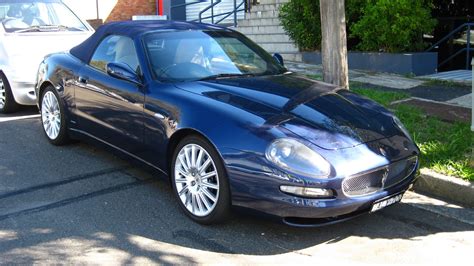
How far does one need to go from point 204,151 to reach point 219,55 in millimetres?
1452

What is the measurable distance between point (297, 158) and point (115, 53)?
8.35 ft

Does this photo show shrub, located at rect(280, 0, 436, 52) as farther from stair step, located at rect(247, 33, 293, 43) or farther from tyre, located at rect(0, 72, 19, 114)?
tyre, located at rect(0, 72, 19, 114)

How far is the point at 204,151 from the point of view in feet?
13.4

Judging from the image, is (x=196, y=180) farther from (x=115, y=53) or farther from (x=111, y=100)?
(x=115, y=53)

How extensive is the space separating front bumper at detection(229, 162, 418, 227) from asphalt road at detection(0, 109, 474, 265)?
0.22 meters

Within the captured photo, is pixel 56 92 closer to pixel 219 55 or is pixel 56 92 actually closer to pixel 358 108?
pixel 219 55

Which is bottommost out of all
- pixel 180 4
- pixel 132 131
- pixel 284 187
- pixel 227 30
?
pixel 284 187

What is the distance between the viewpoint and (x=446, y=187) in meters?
4.80

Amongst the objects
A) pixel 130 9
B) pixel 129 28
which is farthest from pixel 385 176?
pixel 130 9

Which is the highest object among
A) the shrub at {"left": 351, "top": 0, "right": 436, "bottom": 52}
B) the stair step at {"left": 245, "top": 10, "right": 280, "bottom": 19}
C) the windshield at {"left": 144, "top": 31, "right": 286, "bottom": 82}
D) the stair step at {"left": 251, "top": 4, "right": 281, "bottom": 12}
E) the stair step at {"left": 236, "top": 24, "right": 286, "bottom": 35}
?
the stair step at {"left": 251, "top": 4, "right": 281, "bottom": 12}

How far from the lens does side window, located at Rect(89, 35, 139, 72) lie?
512 centimetres

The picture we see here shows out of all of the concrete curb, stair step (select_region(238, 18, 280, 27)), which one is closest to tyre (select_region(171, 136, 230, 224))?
the concrete curb

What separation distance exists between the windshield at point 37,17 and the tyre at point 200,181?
4952mm

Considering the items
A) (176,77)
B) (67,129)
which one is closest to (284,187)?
(176,77)
